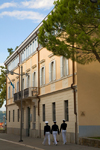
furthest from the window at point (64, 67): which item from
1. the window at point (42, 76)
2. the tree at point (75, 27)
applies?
the tree at point (75, 27)

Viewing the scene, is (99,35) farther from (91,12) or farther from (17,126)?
(17,126)

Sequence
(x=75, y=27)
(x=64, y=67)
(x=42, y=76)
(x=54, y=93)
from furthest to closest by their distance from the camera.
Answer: (x=42, y=76), (x=54, y=93), (x=64, y=67), (x=75, y=27)

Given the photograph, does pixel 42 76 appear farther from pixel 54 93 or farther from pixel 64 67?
pixel 64 67

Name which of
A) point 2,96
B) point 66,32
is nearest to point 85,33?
point 66,32

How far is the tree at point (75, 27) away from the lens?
714 inches

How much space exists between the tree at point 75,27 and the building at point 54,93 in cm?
497

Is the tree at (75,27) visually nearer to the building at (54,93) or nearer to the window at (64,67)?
the building at (54,93)

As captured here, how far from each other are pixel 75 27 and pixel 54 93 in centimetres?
1126

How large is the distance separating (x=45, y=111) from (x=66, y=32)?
14056 mm

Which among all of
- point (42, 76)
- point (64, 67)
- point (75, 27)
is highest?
point (75, 27)

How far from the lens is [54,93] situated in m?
29.1

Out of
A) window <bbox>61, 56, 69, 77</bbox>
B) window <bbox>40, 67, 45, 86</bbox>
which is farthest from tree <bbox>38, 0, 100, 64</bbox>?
window <bbox>40, 67, 45, 86</bbox>

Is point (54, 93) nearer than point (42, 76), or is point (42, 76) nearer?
point (54, 93)

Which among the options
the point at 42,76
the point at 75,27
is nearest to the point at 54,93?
the point at 42,76
